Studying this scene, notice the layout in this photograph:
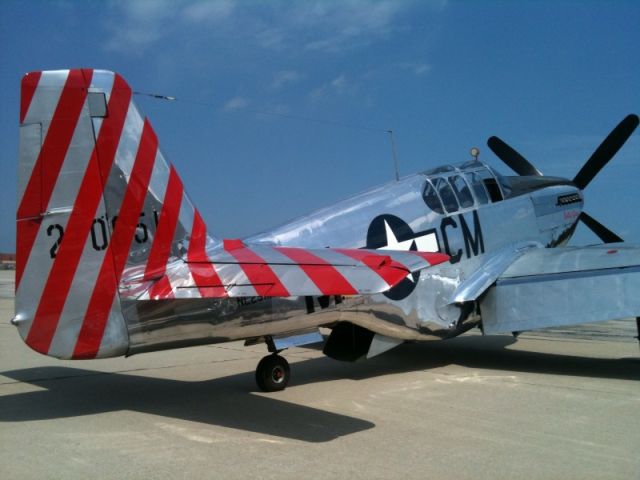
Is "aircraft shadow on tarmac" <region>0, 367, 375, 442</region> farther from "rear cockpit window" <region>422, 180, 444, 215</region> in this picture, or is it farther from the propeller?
the propeller

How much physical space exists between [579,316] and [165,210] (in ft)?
18.3

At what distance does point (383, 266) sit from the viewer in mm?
5230

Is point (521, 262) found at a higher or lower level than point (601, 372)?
higher

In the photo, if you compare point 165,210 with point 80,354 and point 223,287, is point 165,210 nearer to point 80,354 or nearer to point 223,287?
point 223,287

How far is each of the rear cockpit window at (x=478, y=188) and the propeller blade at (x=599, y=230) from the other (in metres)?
4.01

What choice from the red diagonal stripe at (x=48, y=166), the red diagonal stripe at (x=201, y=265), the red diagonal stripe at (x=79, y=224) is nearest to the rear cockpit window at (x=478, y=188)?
the red diagonal stripe at (x=201, y=265)

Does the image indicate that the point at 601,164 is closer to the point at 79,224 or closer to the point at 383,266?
the point at 383,266

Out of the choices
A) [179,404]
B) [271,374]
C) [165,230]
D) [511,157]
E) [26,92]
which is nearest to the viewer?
[26,92]

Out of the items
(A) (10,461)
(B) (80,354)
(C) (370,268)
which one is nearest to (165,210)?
(B) (80,354)

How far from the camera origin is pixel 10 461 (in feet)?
14.4

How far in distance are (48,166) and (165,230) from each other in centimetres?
113

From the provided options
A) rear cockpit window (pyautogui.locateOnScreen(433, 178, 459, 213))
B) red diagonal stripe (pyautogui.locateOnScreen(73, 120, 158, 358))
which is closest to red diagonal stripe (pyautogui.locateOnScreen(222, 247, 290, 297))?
red diagonal stripe (pyautogui.locateOnScreen(73, 120, 158, 358))

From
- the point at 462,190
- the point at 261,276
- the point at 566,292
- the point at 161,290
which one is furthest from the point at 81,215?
the point at 566,292

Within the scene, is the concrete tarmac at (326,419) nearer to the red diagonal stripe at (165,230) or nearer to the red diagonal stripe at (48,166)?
the red diagonal stripe at (165,230)
